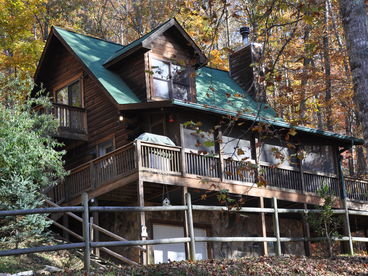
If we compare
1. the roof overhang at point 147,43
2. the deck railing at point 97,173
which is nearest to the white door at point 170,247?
the deck railing at point 97,173

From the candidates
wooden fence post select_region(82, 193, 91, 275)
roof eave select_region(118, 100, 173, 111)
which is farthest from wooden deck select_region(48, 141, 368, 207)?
wooden fence post select_region(82, 193, 91, 275)

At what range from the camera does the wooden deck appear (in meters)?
19.3

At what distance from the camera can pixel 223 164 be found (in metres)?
21.7

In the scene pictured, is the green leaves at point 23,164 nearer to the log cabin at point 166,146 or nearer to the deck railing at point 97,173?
the deck railing at point 97,173

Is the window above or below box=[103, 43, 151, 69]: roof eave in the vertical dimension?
below

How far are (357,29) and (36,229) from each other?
10135mm

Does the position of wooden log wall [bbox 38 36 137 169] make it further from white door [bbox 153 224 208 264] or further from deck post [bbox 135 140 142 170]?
white door [bbox 153 224 208 264]

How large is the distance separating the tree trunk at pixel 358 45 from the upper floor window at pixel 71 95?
14.6 m

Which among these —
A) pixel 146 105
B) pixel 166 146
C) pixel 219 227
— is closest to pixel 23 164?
pixel 166 146

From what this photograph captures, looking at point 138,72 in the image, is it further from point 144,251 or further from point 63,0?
point 63,0

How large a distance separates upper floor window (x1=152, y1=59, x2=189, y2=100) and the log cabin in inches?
1.9

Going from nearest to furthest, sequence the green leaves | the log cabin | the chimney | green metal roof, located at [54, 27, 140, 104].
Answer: the green leaves → the log cabin → green metal roof, located at [54, 27, 140, 104] → the chimney

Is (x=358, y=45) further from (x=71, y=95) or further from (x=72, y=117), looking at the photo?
(x=71, y=95)

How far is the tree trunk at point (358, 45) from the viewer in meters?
11.8
